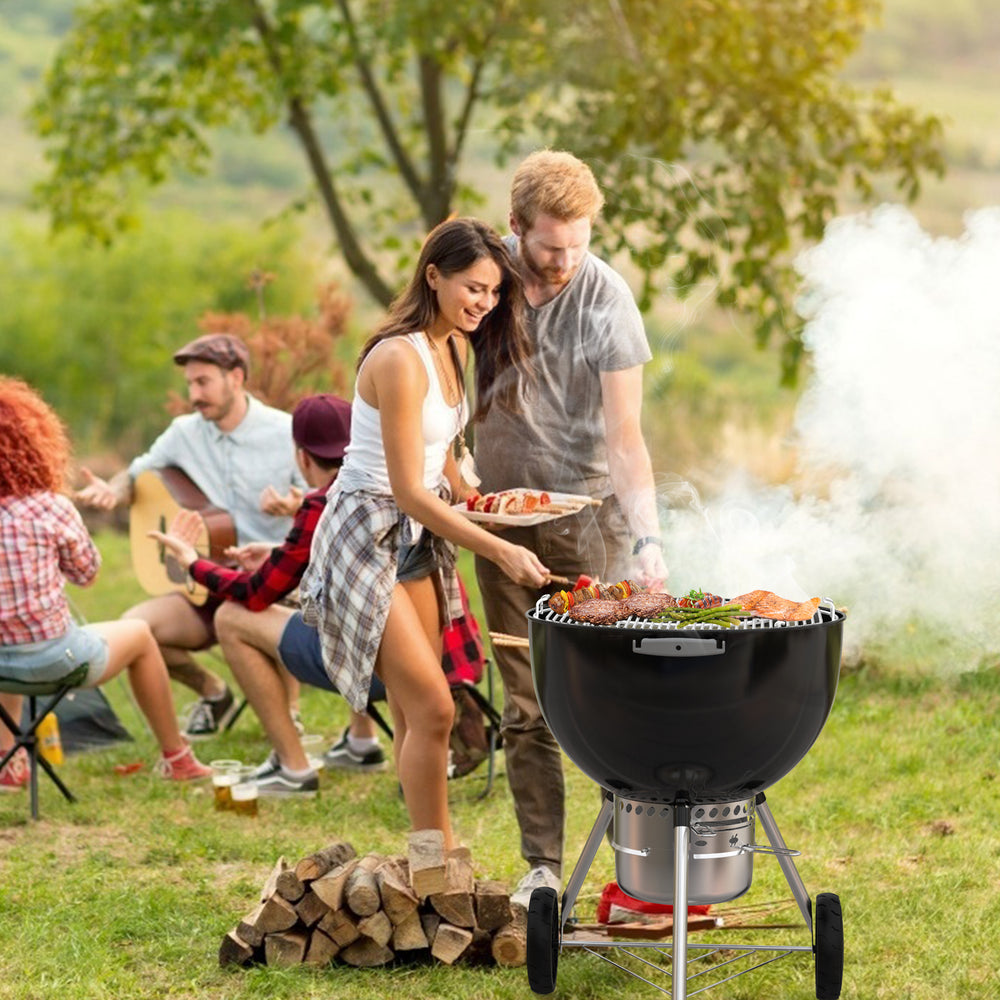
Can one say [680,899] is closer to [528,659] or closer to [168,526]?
[528,659]

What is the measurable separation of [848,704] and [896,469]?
133cm

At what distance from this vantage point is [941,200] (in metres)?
23.4

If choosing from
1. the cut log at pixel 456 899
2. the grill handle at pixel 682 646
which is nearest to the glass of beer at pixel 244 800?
the cut log at pixel 456 899

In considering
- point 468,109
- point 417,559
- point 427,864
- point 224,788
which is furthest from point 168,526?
point 468,109

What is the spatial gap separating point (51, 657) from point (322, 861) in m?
1.40

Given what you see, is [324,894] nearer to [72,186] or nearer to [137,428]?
[72,186]

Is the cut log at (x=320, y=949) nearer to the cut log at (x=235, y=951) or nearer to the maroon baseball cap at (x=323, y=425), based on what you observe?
the cut log at (x=235, y=951)

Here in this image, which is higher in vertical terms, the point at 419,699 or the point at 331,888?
the point at 419,699

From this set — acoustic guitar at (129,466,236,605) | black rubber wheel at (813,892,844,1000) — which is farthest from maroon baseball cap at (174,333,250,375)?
black rubber wheel at (813,892,844,1000)

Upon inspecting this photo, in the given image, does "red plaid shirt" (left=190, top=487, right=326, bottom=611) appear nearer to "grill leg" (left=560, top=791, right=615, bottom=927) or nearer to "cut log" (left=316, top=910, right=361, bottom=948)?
"cut log" (left=316, top=910, right=361, bottom=948)

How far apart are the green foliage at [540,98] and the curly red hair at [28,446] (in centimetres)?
316

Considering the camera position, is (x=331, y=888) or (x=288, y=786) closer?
(x=331, y=888)

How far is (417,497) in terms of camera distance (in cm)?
298

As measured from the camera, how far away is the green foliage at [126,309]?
51.9 feet
